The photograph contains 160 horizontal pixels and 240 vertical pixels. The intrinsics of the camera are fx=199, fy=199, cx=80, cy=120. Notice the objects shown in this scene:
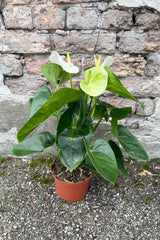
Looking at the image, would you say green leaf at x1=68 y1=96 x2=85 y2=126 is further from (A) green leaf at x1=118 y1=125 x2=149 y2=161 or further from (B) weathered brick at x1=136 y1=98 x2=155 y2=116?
(B) weathered brick at x1=136 y1=98 x2=155 y2=116

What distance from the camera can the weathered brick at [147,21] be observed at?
3.18 feet

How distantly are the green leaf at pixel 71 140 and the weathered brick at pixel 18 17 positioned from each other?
0.54 m

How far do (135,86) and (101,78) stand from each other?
1.77 feet

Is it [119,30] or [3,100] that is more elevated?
[119,30]

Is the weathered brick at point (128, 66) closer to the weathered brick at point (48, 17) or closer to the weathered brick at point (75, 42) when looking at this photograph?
the weathered brick at point (75, 42)

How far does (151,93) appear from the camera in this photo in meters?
1.14

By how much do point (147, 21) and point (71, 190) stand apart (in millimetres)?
914

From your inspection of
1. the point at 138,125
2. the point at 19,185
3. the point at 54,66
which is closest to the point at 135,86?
the point at 138,125

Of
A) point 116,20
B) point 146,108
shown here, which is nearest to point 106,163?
point 146,108

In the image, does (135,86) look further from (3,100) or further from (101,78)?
(3,100)

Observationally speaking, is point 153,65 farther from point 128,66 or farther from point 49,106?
point 49,106

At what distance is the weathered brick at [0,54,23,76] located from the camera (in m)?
1.05

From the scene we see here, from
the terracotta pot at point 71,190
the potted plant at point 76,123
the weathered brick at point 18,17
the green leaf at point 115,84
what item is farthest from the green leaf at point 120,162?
the weathered brick at point 18,17

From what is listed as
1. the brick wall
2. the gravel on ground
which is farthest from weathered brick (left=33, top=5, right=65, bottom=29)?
the gravel on ground
